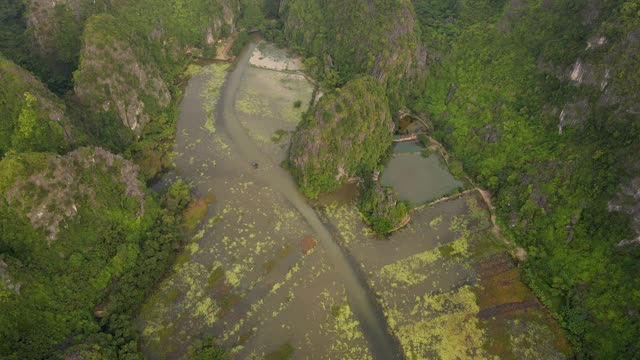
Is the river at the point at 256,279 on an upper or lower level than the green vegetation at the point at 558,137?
lower

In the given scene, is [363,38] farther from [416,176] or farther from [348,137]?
[416,176]

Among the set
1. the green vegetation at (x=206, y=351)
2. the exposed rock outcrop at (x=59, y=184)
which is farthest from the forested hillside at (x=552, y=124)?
the exposed rock outcrop at (x=59, y=184)

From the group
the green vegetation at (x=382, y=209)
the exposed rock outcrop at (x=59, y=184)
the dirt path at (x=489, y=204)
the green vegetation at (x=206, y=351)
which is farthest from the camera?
the green vegetation at (x=382, y=209)

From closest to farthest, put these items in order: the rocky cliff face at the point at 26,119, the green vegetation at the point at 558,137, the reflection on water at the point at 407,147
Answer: the green vegetation at the point at 558,137 < the rocky cliff face at the point at 26,119 < the reflection on water at the point at 407,147

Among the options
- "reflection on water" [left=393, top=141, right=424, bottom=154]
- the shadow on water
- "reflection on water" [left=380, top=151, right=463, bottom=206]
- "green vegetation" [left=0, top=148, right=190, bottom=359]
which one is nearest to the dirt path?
"reflection on water" [left=380, top=151, right=463, bottom=206]

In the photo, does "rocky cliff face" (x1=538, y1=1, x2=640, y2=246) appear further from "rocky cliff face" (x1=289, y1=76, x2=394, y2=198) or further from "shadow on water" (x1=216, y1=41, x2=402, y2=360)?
"shadow on water" (x1=216, y1=41, x2=402, y2=360)

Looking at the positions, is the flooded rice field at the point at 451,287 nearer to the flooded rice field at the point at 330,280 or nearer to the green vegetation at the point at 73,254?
the flooded rice field at the point at 330,280

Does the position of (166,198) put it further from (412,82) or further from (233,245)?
(412,82)

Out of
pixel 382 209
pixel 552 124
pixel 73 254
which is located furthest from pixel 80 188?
pixel 552 124
